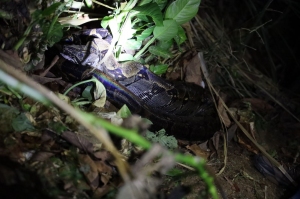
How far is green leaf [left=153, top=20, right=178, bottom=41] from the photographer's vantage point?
3.03 metres

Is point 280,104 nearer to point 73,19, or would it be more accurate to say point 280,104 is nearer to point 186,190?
point 73,19

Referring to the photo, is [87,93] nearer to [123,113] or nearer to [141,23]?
[123,113]

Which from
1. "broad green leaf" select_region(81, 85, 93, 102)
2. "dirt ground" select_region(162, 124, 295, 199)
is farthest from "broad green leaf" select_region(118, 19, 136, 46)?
"dirt ground" select_region(162, 124, 295, 199)

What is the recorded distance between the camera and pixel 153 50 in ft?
10.8

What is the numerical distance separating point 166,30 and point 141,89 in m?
0.71

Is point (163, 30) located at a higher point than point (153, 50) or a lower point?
higher

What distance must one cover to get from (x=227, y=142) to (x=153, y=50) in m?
1.19

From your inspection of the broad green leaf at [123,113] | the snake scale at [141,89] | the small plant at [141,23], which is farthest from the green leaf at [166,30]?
the broad green leaf at [123,113]

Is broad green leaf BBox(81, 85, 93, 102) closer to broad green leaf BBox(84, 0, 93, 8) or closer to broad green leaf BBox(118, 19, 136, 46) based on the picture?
broad green leaf BBox(118, 19, 136, 46)

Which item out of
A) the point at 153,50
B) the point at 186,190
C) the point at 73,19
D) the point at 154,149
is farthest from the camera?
the point at 153,50

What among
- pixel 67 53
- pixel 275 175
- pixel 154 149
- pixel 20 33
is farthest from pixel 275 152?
pixel 154 149

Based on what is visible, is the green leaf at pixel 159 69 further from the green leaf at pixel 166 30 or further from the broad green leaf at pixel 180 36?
the green leaf at pixel 166 30

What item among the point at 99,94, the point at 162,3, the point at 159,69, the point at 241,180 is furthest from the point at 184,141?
the point at 162,3

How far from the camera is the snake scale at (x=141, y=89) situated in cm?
293
